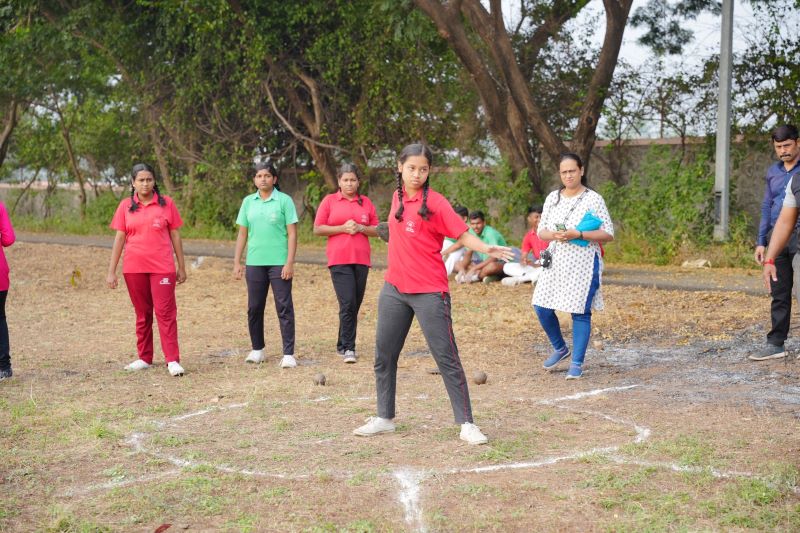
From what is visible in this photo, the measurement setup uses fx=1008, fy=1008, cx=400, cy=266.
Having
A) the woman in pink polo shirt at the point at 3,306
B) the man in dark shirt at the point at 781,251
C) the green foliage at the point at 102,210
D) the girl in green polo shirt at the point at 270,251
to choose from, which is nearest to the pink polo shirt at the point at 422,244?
the girl in green polo shirt at the point at 270,251

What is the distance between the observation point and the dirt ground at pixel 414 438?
4.80 m

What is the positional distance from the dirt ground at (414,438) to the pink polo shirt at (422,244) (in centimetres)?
96

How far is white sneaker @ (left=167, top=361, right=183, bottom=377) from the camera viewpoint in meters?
8.59

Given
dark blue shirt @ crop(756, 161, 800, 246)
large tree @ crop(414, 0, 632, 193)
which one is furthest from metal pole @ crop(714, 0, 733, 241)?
dark blue shirt @ crop(756, 161, 800, 246)

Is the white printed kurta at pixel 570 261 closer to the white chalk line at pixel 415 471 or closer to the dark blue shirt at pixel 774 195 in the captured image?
the dark blue shirt at pixel 774 195

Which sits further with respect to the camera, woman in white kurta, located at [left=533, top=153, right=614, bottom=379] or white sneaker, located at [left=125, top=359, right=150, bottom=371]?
white sneaker, located at [left=125, top=359, right=150, bottom=371]

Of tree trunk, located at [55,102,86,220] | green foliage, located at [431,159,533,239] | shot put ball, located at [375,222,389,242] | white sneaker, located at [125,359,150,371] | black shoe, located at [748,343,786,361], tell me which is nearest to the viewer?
shot put ball, located at [375,222,389,242]

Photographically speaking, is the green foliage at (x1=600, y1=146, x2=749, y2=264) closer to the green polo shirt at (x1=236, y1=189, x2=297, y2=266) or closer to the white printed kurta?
the white printed kurta

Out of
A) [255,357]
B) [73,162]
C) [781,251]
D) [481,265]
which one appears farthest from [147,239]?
[73,162]

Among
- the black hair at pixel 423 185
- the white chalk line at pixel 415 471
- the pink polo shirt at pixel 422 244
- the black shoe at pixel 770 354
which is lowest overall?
the white chalk line at pixel 415 471

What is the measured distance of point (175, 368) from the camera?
28.3ft

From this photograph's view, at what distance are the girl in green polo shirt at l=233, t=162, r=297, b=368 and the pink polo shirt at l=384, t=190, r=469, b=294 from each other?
2.90 metres

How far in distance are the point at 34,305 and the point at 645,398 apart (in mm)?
9630

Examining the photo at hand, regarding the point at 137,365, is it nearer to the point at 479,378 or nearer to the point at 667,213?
the point at 479,378
